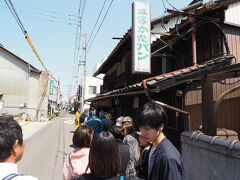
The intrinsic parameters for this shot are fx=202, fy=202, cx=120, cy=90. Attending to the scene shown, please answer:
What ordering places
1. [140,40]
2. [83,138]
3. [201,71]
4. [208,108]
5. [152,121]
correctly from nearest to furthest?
1. [152,121]
2. [83,138]
3. [208,108]
4. [201,71]
5. [140,40]

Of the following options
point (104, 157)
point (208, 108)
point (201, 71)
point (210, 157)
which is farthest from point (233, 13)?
point (104, 157)

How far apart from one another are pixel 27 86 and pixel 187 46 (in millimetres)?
28783

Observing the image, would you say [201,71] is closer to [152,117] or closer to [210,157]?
[210,157]

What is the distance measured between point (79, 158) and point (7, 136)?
1.24m

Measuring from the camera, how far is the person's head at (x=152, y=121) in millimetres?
2274

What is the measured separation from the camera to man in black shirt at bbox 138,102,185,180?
1898mm

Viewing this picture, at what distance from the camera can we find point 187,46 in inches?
296

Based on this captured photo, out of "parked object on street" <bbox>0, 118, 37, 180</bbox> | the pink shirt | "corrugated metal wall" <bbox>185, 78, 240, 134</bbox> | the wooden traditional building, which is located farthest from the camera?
"corrugated metal wall" <bbox>185, 78, 240, 134</bbox>

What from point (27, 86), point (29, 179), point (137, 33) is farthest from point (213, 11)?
point (27, 86)

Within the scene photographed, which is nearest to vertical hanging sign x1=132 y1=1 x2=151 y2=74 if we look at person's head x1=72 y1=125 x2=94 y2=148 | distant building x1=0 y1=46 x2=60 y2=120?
person's head x1=72 y1=125 x2=94 y2=148

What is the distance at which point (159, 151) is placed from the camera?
209 centimetres

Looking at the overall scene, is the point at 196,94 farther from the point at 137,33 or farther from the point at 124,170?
the point at 124,170

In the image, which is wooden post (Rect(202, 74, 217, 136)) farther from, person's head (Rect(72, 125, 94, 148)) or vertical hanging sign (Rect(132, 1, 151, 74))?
vertical hanging sign (Rect(132, 1, 151, 74))

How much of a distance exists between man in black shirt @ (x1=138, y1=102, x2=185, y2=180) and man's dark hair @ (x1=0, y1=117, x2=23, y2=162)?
128cm
